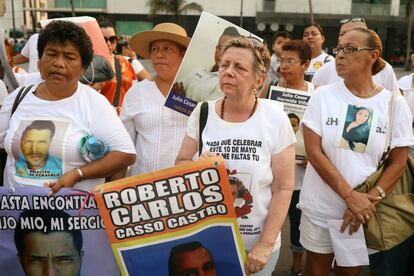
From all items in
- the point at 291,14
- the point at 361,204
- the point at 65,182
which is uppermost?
the point at 291,14

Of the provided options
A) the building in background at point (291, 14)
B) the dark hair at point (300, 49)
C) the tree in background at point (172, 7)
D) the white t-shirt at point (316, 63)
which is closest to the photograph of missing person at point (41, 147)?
the dark hair at point (300, 49)

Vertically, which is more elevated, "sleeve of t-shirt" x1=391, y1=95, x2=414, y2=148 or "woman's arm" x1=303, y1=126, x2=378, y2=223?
"sleeve of t-shirt" x1=391, y1=95, x2=414, y2=148

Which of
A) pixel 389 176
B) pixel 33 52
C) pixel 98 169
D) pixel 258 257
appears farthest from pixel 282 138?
pixel 33 52

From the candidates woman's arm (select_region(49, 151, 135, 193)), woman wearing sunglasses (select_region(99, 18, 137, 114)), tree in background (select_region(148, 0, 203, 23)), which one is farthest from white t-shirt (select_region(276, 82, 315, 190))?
tree in background (select_region(148, 0, 203, 23))

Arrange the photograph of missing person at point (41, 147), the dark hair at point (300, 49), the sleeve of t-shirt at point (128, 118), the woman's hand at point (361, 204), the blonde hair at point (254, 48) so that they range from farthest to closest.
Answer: the dark hair at point (300, 49), the sleeve of t-shirt at point (128, 118), the woman's hand at point (361, 204), the photograph of missing person at point (41, 147), the blonde hair at point (254, 48)

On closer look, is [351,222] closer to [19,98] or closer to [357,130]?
[357,130]

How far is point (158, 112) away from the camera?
2814 millimetres

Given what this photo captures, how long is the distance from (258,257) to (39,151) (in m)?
1.16

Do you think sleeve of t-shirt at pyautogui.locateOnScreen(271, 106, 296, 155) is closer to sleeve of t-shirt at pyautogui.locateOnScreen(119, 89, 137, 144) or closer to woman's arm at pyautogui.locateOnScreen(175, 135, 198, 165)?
woman's arm at pyautogui.locateOnScreen(175, 135, 198, 165)

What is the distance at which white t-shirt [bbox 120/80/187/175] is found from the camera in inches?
110

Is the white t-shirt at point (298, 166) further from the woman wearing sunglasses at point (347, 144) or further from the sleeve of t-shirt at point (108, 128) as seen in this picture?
the sleeve of t-shirt at point (108, 128)

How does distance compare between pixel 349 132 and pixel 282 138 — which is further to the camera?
pixel 349 132

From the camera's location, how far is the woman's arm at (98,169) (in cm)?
219

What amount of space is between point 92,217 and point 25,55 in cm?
318
